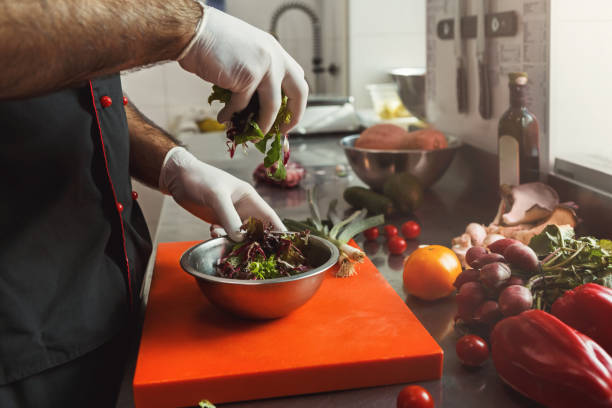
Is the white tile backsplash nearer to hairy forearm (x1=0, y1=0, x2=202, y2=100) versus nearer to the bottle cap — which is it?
the bottle cap

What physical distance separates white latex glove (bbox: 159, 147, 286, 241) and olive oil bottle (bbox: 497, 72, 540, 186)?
68 cm

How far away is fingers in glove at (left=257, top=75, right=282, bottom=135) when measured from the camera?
95 cm

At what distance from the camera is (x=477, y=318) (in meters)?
0.88

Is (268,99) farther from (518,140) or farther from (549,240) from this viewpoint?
(518,140)

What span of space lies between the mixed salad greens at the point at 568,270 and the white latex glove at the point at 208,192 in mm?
553

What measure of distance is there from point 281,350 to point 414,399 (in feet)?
0.77

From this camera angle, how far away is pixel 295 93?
3.40ft

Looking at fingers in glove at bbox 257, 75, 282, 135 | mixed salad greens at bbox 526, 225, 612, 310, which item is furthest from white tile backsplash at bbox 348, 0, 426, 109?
mixed salad greens at bbox 526, 225, 612, 310

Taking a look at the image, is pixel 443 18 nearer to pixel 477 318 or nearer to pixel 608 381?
pixel 477 318

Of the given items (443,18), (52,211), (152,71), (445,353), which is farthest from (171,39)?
(152,71)

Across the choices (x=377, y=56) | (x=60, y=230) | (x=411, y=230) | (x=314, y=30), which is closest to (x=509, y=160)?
(x=411, y=230)

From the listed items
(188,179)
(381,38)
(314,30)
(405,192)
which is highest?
(314,30)

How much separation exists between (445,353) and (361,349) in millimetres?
149

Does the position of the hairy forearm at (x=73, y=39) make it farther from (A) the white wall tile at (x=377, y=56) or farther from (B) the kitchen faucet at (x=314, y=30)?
(B) the kitchen faucet at (x=314, y=30)
